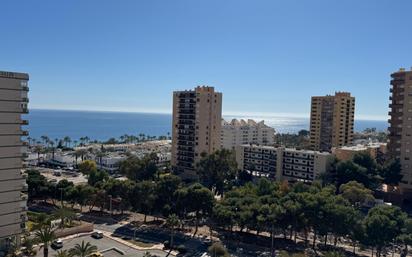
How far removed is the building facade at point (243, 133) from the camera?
122062 millimetres

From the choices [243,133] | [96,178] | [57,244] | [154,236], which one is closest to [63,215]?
[57,244]

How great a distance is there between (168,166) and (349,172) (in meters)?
47.4

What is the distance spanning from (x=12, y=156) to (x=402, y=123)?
227ft

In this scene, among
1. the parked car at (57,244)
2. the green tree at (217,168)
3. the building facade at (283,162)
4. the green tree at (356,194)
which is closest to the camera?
the parked car at (57,244)

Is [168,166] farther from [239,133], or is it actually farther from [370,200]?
[370,200]

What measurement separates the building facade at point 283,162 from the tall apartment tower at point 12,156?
57.7m

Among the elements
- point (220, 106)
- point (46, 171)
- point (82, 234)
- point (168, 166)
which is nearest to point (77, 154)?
point (46, 171)

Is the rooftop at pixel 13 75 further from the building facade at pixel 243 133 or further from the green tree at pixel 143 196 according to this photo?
the building facade at pixel 243 133

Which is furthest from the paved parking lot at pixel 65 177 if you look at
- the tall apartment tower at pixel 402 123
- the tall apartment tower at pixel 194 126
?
the tall apartment tower at pixel 402 123

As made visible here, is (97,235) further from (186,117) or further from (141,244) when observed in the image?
(186,117)

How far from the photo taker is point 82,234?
161 ft

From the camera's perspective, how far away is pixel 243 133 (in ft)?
409

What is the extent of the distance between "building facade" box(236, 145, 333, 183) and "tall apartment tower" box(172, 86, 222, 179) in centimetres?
880

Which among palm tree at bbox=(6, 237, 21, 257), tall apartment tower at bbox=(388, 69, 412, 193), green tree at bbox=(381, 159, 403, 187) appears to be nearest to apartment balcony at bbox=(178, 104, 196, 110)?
tall apartment tower at bbox=(388, 69, 412, 193)
